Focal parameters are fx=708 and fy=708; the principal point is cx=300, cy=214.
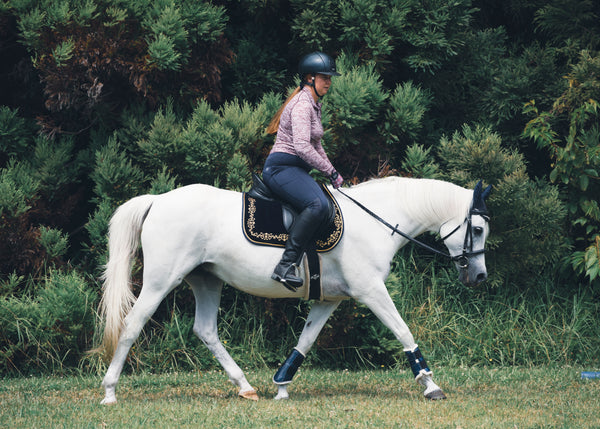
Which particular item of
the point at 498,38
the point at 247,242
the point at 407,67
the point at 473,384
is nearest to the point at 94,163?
the point at 247,242

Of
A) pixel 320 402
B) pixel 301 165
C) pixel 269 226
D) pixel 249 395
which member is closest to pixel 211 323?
pixel 249 395

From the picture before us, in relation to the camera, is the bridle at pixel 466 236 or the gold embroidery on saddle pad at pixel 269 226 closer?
the gold embroidery on saddle pad at pixel 269 226

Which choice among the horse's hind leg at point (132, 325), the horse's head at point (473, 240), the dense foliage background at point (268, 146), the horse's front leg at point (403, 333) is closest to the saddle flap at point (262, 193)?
the horse's hind leg at point (132, 325)

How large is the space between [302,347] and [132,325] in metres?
1.54

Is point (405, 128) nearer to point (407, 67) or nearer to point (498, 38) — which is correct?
point (407, 67)

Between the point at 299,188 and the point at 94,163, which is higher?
the point at 299,188

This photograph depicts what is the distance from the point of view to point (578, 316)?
9414mm

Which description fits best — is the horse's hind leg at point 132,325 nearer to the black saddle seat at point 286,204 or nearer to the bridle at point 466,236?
the black saddle seat at point 286,204

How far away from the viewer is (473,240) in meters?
6.40

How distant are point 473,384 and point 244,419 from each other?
9.30 feet

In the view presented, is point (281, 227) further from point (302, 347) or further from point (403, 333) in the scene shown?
point (403, 333)

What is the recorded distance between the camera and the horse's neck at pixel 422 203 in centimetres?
648

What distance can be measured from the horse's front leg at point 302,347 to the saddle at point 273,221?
65 centimetres

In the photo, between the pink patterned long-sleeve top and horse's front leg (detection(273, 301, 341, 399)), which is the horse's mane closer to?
the pink patterned long-sleeve top
